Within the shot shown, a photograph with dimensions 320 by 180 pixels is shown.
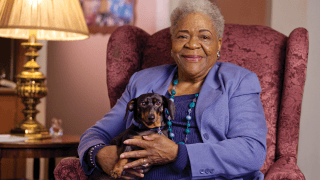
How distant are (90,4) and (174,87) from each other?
2.37 m

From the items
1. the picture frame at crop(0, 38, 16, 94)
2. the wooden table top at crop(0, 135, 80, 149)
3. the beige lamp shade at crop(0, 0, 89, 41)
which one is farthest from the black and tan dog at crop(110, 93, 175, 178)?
the picture frame at crop(0, 38, 16, 94)

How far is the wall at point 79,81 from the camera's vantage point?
13.1 ft

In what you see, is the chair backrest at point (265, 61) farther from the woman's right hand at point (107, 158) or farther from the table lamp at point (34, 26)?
the woman's right hand at point (107, 158)

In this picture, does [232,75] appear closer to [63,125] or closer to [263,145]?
[263,145]

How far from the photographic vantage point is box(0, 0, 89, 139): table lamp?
2.44 meters

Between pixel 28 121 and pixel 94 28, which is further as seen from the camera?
pixel 94 28

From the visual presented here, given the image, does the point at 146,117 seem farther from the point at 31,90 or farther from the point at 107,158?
the point at 31,90

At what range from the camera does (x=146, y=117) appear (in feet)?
5.08

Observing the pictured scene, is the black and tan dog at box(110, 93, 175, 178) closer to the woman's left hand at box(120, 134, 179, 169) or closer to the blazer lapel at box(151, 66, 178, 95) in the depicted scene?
the woman's left hand at box(120, 134, 179, 169)

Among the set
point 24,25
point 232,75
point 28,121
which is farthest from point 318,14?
point 28,121

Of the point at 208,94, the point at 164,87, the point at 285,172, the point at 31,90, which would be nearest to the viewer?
the point at 285,172

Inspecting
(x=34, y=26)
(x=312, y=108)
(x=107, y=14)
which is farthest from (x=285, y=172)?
(x=107, y=14)

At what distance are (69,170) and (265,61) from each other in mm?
1344

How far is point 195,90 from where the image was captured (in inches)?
75.6
